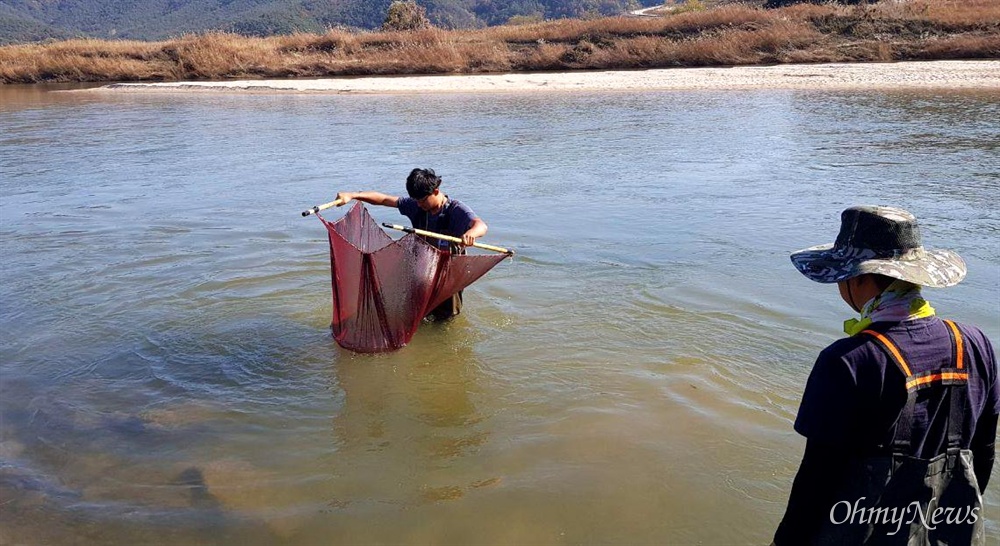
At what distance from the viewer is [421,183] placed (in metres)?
4.89

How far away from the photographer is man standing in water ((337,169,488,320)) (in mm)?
4891

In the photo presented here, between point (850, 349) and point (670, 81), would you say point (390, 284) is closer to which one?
point (850, 349)

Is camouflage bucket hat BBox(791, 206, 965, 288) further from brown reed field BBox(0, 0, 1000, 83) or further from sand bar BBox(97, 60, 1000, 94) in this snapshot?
brown reed field BBox(0, 0, 1000, 83)

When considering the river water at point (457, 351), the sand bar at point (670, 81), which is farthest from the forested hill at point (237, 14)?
the river water at point (457, 351)

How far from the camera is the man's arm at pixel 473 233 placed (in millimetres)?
4715

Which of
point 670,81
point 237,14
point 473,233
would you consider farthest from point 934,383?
point 237,14

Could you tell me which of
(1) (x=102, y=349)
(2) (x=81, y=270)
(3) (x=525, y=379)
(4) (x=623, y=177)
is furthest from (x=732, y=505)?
(4) (x=623, y=177)

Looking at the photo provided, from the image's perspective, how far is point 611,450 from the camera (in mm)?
3914

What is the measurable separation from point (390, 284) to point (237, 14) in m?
150

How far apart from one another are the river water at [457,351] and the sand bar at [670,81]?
10.3 metres

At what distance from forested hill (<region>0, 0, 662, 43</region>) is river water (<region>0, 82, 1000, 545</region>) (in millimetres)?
90270

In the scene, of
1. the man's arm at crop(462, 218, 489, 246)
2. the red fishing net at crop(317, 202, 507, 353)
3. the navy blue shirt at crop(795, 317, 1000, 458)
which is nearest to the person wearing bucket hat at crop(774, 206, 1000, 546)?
the navy blue shirt at crop(795, 317, 1000, 458)

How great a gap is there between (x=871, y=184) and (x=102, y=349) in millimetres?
8690

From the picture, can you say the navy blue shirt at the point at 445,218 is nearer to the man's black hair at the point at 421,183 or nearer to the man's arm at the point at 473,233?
the man's arm at the point at 473,233
